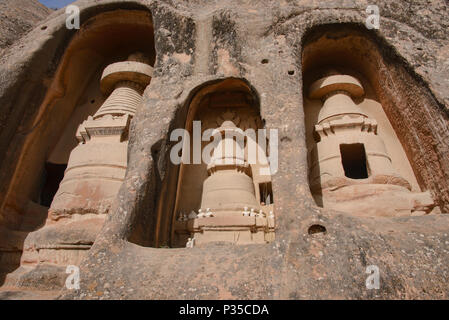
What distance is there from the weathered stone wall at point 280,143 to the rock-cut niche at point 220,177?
55cm

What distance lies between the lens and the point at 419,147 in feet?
18.5

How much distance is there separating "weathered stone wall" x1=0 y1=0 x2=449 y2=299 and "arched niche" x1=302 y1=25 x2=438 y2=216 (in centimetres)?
12

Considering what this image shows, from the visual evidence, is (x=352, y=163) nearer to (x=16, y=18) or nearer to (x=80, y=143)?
(x=80, y=143)

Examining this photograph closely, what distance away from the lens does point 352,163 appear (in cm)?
696

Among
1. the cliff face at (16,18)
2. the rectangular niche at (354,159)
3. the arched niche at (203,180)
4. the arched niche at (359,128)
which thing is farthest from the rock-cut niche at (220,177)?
the cliff face at (16,18)

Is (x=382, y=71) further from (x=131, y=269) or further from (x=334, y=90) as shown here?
(x=131, y=269)

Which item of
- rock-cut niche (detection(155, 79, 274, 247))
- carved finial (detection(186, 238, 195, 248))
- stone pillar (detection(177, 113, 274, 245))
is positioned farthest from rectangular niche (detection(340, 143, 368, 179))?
carved finial (detection(186, 238, 195, 248))

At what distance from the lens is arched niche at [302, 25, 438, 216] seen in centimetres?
542

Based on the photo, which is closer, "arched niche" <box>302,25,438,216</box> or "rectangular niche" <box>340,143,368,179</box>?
"arched niche" <box>302,25,438,216</box>

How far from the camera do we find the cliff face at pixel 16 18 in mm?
7495

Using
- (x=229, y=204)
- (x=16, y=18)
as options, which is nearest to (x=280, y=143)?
(x=229, y=204)

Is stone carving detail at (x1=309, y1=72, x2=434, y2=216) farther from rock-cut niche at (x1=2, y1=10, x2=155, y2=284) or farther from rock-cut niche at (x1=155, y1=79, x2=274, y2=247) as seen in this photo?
rock-cut niche at (x1=2, y1=10, x2=155, y2=284)

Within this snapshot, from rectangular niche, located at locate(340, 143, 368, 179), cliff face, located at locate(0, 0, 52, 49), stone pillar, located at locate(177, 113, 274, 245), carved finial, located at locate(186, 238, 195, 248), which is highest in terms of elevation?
cliff face, located at locate(0, 0, 52, 49)
